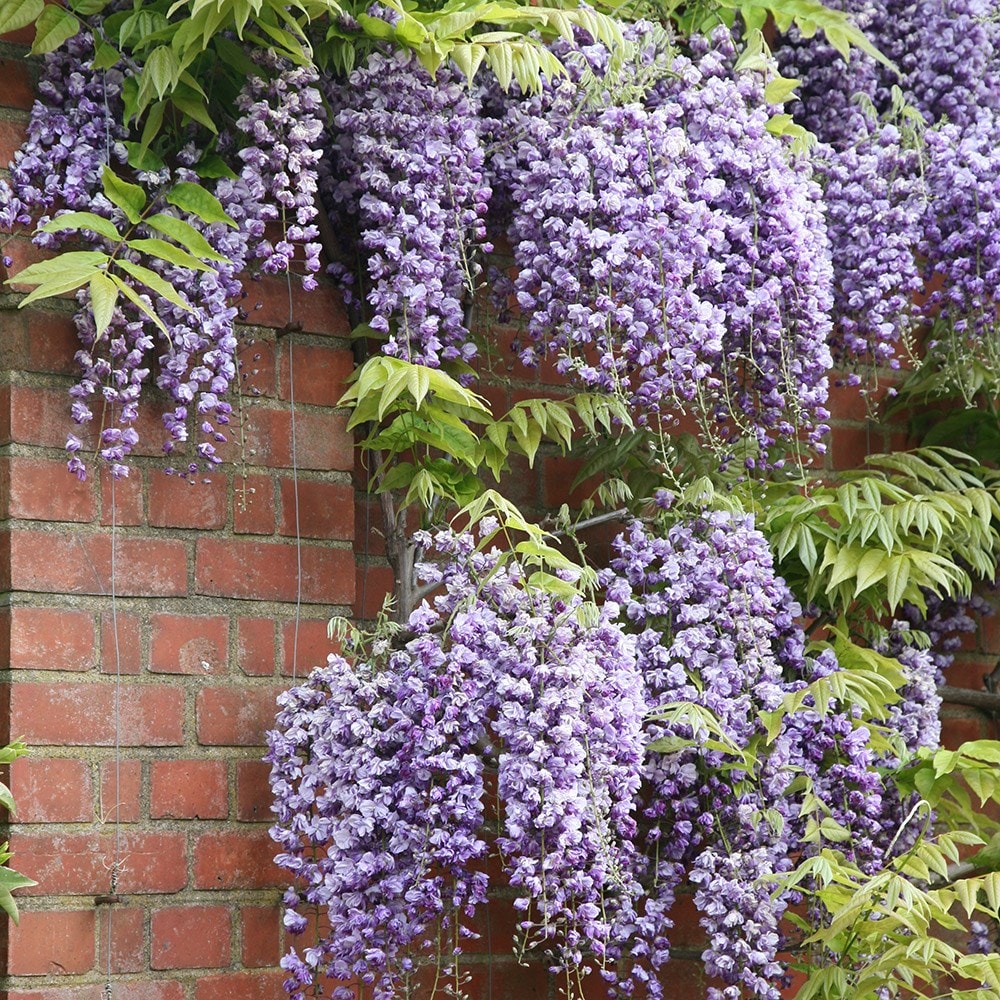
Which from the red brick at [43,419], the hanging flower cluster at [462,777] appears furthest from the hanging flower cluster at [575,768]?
the red brick at [43,419]

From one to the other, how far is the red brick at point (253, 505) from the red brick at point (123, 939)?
58cm

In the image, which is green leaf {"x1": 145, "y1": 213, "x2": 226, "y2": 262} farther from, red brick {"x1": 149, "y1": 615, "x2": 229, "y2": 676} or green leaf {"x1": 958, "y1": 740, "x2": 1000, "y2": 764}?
green leaf {"x1": 958, "y1": 740, "x2": 1000, "y2": 764}

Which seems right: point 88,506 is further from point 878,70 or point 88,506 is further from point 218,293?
point 878,70

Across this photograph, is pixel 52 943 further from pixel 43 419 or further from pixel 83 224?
pixel 83 224

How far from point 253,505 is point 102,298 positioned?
1.49 feet

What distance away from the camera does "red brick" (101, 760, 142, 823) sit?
6.91 feet

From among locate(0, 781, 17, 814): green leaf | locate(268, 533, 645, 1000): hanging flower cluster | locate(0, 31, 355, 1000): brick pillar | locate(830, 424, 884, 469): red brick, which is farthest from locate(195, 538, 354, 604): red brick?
locate(830, 424, 884, 469): red brick

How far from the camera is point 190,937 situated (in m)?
2.15

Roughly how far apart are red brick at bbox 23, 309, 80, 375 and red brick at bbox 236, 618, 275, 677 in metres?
0.46

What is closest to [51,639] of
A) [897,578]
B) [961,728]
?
[897,578]

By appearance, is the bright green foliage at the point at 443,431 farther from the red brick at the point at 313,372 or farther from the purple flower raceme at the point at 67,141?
the purple flower raceme at the point at 67,141

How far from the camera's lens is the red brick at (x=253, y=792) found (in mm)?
2225

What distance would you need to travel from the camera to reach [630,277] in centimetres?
225

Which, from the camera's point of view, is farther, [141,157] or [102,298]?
[141,157]
